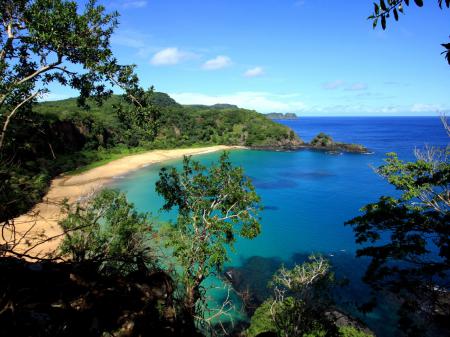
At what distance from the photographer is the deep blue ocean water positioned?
103 ft

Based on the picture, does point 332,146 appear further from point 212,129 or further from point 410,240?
point 410,240

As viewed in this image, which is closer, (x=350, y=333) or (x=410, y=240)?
(x=410, y=240)

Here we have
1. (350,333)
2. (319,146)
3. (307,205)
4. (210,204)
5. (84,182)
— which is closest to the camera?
(350,333)

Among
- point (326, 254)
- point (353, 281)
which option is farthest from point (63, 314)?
point (326, 254)

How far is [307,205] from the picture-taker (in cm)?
5284

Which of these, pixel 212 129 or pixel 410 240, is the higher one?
pixel 212 129

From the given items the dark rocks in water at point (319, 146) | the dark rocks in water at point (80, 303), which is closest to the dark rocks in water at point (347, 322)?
the dark rocks in water at point (80, 303)

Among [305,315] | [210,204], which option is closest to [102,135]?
[210,204]

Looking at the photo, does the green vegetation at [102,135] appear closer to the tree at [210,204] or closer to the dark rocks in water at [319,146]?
the dark rocks in water at [319,146]

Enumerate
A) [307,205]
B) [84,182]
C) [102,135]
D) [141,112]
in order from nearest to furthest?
[141,112], [307,205], [84,182], [102,135]

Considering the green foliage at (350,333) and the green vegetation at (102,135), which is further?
the green foliage at (350,333)

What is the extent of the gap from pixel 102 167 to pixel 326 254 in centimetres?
5947

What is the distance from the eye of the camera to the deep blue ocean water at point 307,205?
103 ft

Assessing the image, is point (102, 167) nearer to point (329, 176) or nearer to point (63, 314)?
point (329, 176)
